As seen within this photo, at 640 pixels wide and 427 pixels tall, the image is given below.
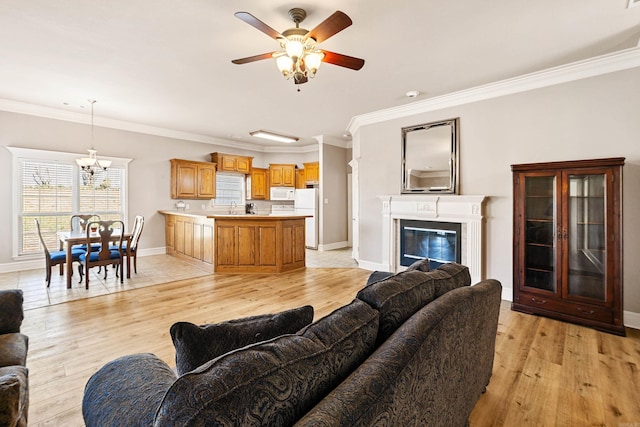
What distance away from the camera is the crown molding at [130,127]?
5.10m

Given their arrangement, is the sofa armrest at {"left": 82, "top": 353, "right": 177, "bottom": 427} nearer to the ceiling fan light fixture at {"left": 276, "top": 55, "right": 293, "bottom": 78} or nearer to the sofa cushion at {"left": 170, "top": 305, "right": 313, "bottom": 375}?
the sofa cushion at {"left": 170, "top": 305, "right": 313, "bottom": 375}

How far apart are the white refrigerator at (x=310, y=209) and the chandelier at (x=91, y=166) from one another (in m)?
4.26

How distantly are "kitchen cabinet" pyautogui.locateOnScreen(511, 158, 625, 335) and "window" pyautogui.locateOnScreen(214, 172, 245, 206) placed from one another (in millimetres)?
6673

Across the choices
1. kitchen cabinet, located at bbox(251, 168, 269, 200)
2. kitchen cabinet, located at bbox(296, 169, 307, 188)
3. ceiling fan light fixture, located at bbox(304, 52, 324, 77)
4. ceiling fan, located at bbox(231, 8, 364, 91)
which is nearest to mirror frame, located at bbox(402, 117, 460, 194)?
ceiling fan, located at bbox(231, 8, 364, 91)

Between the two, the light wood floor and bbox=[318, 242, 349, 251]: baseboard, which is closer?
the light wood floor

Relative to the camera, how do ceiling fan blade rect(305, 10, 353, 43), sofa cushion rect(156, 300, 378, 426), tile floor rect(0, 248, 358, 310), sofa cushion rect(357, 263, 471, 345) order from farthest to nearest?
1. tile floor rect(0, 248, 358, 310)
2. ceiling fan blade rect(305, 10, 353, 43)
3. sofa cushion rect(357, 263, 471, 345)
4. sofa cushion rect(156, 300, 378, 426)

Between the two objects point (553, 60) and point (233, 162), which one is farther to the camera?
point (233, 162)

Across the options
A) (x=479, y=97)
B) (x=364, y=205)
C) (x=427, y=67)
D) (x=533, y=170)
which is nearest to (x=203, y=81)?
(x=427, y=67)

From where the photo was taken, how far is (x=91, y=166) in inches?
219

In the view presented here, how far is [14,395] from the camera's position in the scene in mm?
842

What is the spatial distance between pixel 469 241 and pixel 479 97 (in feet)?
6.63

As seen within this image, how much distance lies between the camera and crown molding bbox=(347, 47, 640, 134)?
318 centimetres

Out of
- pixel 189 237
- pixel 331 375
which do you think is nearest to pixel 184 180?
pixel 189 237

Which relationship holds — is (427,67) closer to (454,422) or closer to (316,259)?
(454,422)
